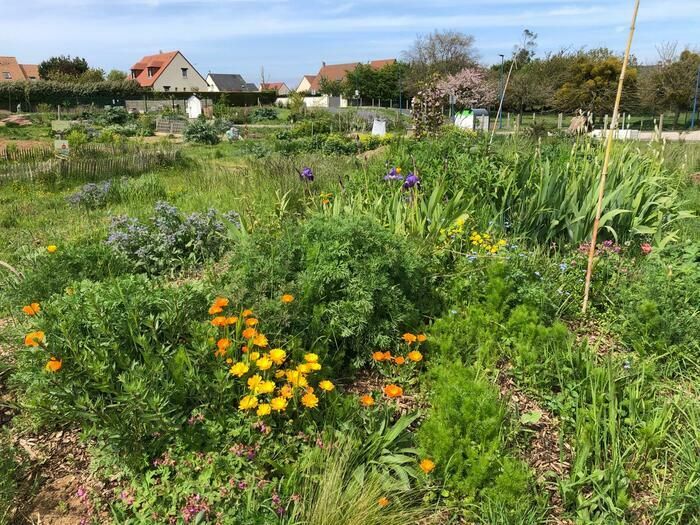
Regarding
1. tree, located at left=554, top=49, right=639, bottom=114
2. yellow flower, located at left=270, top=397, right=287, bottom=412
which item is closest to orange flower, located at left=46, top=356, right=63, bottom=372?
yellow flower, located at left=270, top=397, right=287, bottom=412

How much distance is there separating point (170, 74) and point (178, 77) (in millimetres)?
1113

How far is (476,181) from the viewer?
4488 mm

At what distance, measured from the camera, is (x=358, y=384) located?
277 cm

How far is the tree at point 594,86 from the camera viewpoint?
29.7 meters

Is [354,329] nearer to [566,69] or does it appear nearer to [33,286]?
[33,286]

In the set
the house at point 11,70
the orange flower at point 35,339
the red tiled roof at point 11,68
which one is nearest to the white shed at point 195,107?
the house at point 11,70

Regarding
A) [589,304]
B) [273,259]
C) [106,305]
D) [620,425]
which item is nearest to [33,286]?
[106,305]

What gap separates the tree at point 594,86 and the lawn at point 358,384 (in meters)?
30.2

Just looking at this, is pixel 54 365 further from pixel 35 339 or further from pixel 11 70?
pixel 11 70

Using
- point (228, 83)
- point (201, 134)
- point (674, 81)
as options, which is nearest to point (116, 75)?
point (228, 83)

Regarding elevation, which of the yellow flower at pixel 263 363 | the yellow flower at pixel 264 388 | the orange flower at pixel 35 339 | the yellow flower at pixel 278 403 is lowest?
the yellow flower at pixel 278 403

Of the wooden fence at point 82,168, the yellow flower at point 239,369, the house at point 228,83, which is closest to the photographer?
the yellow flower at point 239,369

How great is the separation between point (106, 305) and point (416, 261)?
1.74 m

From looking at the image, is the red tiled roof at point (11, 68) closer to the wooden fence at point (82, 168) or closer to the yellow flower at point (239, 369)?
the wooden fence at point (82, 168)
